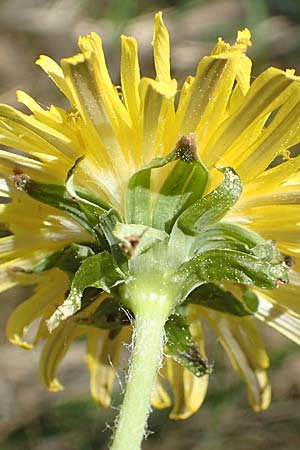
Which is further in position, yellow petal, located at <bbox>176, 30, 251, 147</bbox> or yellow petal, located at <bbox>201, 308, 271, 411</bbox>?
yellow petal, located at <bbox>201, 308, 271, 411</bbox>

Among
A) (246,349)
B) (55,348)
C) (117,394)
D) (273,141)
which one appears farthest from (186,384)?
(117,394)

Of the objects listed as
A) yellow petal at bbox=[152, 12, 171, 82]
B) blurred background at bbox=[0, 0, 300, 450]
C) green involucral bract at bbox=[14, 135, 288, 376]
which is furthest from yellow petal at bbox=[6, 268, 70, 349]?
blurred background at bbox=[0, 0, 300, 450]

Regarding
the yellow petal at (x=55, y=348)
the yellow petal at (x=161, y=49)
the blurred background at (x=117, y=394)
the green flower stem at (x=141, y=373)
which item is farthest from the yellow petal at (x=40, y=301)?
the blurred background at (x=117, y=394)

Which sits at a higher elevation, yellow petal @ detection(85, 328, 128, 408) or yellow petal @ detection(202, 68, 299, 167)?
yellow petal @ detection(202, 68, 299, 167)

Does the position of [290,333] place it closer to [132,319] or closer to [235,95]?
[132,319]

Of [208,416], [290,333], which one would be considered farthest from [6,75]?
[290,333]

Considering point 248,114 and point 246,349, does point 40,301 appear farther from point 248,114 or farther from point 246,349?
point 248,114

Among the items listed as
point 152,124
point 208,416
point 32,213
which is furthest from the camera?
point 208,416

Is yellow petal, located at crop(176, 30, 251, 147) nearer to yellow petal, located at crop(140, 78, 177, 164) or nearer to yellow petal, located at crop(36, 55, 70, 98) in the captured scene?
yellow petal, located at crop(140, 78, 177, 164)
